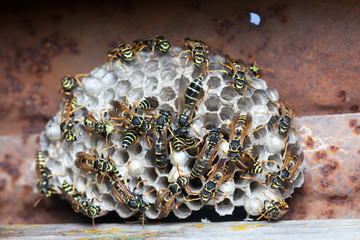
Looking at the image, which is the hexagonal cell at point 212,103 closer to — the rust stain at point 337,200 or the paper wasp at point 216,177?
the paper wasp at point 216,177

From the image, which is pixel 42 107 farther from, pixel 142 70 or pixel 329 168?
pixel 329 168

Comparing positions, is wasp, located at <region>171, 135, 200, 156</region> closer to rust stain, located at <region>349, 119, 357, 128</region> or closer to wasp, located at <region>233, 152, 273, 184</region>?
wasp, located at <region>233, 152, 273, 184</region>

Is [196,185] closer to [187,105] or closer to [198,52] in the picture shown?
[187,105]

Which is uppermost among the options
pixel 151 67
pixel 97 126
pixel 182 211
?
pixel 151 67

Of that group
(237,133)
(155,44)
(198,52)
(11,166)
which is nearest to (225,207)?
(237,133)

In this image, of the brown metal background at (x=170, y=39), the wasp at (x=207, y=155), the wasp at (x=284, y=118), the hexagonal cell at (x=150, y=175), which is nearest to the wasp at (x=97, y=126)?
the hexagonal cell at (x=150, y=175)

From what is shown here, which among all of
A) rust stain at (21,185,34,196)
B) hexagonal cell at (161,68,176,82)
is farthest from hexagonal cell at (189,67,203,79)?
rust stain at (21,185,34,196)

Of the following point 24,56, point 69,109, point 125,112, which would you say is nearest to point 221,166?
point 125,112

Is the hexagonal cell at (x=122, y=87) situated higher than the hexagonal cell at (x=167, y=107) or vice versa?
the hexagonal cell at (x=122, y=87)
